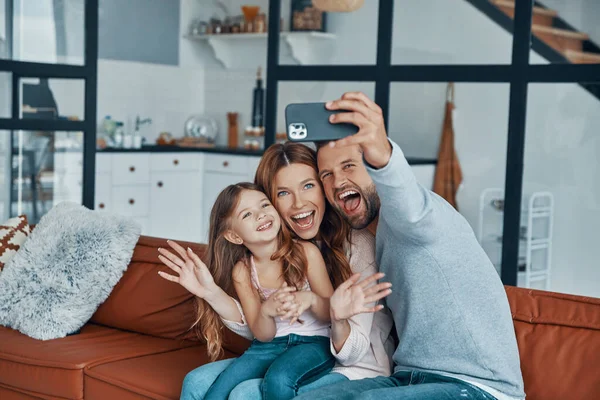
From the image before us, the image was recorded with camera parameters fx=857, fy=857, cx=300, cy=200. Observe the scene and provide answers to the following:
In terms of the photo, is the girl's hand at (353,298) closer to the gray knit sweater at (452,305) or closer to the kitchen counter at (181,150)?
the gray knit sweater at (452,305)

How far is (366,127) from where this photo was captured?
1.64m

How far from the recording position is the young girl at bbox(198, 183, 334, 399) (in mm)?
2184

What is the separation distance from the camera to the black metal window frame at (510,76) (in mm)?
3711

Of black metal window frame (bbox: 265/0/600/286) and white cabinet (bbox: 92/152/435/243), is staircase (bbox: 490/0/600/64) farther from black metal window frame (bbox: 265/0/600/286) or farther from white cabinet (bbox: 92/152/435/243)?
white cabinet (bbox: 92/152/435/243)

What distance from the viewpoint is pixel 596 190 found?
12.2ft

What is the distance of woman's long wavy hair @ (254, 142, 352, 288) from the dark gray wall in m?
4.59

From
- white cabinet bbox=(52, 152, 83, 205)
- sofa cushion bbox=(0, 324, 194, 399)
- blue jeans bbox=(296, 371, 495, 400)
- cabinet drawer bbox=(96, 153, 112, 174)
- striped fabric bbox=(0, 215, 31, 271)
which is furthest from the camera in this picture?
cabinet drawer bbox=(96, 153, 112, 174)

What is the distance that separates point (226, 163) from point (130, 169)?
737mm

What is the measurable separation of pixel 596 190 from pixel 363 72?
4.14 ft


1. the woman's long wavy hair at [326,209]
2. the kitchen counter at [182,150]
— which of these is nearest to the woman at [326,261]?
the woman's long wavy hair at [326,209]

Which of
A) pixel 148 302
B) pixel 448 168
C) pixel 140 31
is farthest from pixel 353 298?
pixel 140 31

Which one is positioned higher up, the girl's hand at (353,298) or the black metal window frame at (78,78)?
the black metal window frame at (78,78)

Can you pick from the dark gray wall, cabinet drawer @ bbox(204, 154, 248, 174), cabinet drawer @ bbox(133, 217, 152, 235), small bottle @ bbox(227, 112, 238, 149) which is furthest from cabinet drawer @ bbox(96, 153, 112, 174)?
small bottle @ bbox(227, 112, 238, 149)

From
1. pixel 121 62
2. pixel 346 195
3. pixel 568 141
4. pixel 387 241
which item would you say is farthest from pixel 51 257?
pixel 121 62
